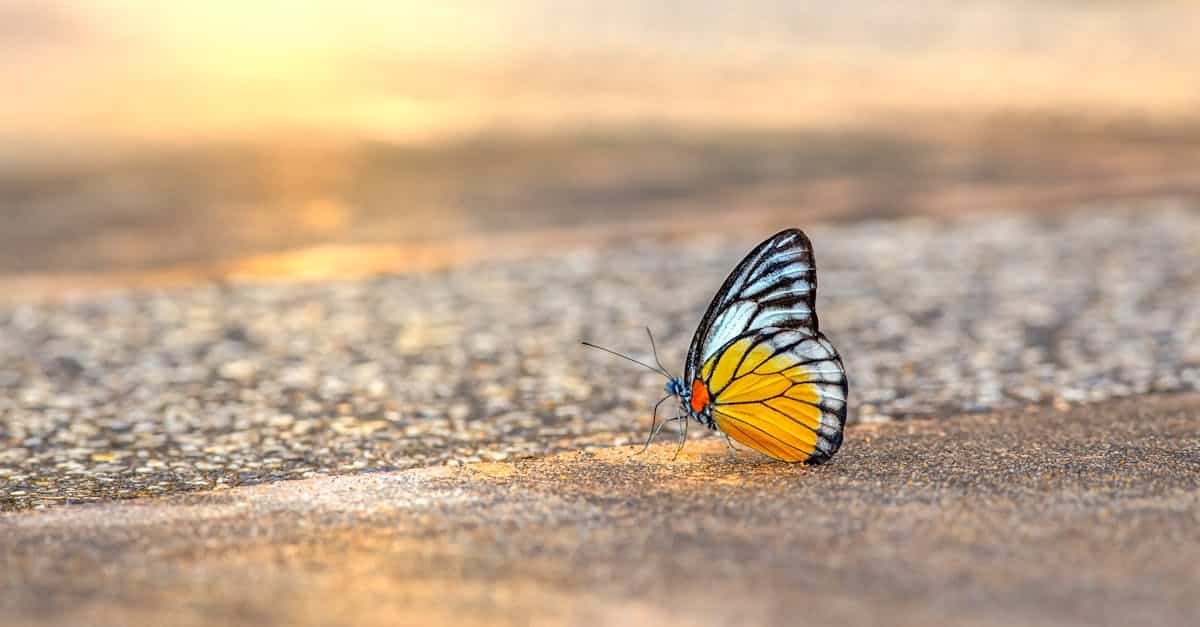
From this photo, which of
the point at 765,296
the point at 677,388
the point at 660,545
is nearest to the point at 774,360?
the point at 765,296

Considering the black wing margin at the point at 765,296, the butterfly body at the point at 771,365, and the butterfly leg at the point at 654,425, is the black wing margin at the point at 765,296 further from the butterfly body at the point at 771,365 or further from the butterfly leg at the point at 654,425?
the butterfly leg at the point at 654,425

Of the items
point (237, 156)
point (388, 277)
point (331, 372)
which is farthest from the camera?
point (237, 156)

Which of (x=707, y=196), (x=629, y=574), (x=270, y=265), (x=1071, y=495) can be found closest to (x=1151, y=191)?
(x=707, y=196)

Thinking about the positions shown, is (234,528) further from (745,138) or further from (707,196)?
(745,138)

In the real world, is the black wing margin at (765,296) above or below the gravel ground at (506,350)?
above

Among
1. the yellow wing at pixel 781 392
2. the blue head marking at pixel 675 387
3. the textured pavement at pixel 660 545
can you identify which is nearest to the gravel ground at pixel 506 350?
the textured pavement at pixel 660 545
